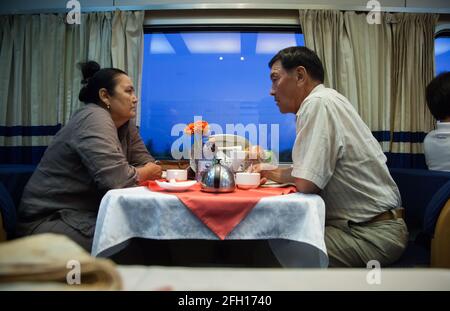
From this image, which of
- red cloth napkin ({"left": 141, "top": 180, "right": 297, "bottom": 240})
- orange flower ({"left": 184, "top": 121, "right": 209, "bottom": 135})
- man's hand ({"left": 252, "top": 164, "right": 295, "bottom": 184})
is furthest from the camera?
orange flower ({"left": 184, "top": 121, "right": 209, "bottom": 135})

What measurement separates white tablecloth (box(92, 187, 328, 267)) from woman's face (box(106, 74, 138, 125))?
472mm

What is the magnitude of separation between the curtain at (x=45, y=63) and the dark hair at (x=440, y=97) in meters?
1.49

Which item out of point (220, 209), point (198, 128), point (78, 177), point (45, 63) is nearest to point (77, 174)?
point (78, 177)

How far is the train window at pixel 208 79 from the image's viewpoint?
1801mm

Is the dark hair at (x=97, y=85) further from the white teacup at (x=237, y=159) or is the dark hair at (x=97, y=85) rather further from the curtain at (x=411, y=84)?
the curtain at (x=411, y=84)

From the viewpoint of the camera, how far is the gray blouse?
88 cm

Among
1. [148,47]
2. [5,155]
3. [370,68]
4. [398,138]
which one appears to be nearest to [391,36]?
[370,68]

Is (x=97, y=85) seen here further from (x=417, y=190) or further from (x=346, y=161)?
(x=417, y=190)

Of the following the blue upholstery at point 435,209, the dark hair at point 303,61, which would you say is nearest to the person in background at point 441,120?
the blue upholstery at point 435,209

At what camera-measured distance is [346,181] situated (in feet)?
2.87

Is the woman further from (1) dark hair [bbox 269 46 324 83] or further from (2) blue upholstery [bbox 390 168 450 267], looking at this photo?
(2) blue upholstery [bbox 390 168 450 267]

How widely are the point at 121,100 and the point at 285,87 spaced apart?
1.94ft

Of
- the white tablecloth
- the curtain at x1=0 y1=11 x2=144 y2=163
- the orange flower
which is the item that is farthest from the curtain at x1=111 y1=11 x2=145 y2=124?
the white tablecloth
